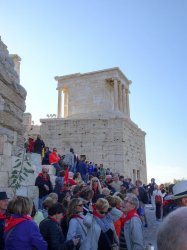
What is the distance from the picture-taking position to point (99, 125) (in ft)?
83.5

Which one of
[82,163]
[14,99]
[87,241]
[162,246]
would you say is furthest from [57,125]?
[162,246]

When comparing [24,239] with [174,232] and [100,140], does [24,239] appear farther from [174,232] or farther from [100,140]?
[100,140]

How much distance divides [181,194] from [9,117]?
344 cm

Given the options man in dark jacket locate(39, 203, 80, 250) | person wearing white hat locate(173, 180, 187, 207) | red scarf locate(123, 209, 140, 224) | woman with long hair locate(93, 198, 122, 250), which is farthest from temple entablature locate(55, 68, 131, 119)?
person wearing white hat locate(173, 180, 187, 207)

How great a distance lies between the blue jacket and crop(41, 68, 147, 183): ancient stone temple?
20.8 meters

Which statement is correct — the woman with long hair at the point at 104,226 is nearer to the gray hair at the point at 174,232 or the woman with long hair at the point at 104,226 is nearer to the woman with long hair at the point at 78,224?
the woman with long hair at the point at 78,224

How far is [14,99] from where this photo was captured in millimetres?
5621

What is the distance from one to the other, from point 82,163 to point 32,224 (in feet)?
33.7

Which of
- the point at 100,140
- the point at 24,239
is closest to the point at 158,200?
the point at 24,239

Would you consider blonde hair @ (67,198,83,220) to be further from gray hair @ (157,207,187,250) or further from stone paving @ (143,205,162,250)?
gray hair @ (157,207,187,250)

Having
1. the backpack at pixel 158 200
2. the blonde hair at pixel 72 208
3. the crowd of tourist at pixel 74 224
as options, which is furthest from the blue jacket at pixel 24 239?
the backpack at pixel 158 200

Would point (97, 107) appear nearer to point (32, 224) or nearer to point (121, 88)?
point (121, 88)

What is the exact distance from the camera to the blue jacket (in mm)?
2961

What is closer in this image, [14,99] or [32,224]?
[32,224]
